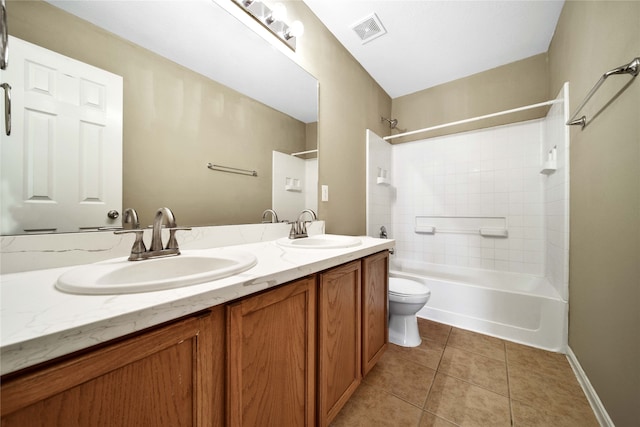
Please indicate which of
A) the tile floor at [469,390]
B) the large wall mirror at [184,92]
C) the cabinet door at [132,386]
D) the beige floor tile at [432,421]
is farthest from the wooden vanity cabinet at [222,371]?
the large wall mirror at [184,92]

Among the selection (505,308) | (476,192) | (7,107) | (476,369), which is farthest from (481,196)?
(7,107)

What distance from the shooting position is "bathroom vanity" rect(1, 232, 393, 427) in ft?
1.15

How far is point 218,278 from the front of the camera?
60 centimetres

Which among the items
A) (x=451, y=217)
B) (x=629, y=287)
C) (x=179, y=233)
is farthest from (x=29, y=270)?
(x=451, y=217)

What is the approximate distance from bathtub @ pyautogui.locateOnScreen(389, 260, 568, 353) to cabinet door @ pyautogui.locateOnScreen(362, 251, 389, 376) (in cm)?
87

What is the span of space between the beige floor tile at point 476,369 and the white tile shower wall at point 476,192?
1.14 m

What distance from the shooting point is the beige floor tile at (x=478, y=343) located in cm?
159

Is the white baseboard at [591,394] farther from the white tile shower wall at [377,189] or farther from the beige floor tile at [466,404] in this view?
the white tile shower wall at [377,189]

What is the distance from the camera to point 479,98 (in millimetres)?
2396

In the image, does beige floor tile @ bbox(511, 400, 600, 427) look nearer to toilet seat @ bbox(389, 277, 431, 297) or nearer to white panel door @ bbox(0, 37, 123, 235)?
toilet seat @ bbox(389, 277, 431, 297)

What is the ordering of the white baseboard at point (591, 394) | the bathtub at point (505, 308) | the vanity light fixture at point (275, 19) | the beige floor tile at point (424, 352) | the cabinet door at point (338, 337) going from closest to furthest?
the cabinet door at point (338, 337)
the white baseboard at point (591, 394)
the vanity light fixture at point (275, 19)
the beige floor tile at point (424, 352)
the bathtub at point (505, 308)

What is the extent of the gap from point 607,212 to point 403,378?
131 cm

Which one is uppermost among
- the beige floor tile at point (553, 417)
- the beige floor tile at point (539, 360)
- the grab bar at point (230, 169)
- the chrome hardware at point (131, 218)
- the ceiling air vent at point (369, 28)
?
the ceiling air vent at point (369, 28)

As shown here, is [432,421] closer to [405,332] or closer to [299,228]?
[405,332]
